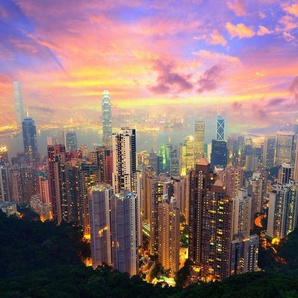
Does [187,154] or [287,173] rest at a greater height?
[187,154]

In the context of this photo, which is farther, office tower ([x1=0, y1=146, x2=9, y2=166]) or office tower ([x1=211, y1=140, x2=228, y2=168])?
office tower ([x1=211, y1=140, x2=228, y2=168])

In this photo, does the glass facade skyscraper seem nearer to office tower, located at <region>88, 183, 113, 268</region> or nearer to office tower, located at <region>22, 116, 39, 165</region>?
office tower, located at <region>22, 116, 39, 165</region>

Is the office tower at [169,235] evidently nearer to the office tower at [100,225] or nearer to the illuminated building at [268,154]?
the office tower at [100,225]

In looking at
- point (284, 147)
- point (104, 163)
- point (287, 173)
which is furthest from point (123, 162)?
point (284, 147)

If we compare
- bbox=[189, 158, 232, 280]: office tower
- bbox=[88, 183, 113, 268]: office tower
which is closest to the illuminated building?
bbox=[189, 158, 232, 280]: office tower

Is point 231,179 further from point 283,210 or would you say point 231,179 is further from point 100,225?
point 100,225

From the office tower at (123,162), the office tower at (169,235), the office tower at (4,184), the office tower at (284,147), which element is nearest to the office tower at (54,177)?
the office tower at (123,162)
